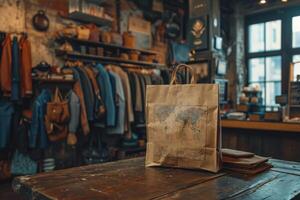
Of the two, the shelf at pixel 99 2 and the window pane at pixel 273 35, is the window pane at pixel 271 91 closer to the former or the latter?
the window pane at pixel 273 35

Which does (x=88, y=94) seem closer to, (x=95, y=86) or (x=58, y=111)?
(x=95, y=86)

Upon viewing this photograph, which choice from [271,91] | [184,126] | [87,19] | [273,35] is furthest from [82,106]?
[273,35]

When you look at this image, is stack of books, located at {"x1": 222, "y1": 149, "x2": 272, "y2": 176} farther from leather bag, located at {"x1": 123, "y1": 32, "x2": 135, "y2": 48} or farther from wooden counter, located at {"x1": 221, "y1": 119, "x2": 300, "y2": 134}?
leather bag, located at {"x1": 123, "y1": 32, "x2": 135, "y2": 48}

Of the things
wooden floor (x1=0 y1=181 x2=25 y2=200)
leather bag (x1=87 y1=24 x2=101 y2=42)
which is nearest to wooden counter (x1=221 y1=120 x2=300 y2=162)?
leather bag (x1=87 y1=24 x2=101 y2=42)

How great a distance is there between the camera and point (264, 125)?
9.61ft

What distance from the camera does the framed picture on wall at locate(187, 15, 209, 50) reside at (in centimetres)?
405

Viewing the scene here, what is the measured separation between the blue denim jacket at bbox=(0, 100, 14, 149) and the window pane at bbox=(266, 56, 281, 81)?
5262 mm

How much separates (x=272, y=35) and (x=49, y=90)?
16.2 feet

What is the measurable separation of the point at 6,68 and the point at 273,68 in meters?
5.34

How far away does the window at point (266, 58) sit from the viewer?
6469 millimetres

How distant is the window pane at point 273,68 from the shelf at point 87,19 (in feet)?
12.5

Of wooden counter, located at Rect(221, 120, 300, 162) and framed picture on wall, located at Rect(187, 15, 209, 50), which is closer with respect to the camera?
wooden counter, located at Rect(221, 120, 300, 162)

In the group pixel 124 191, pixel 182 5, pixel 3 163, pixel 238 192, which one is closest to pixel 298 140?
pixel 238 192

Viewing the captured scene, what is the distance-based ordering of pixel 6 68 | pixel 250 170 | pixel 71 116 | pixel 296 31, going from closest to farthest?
1. pixel 250 170
2. pixel 6 68
3. pixel 71 116
4. pixel 296 31
